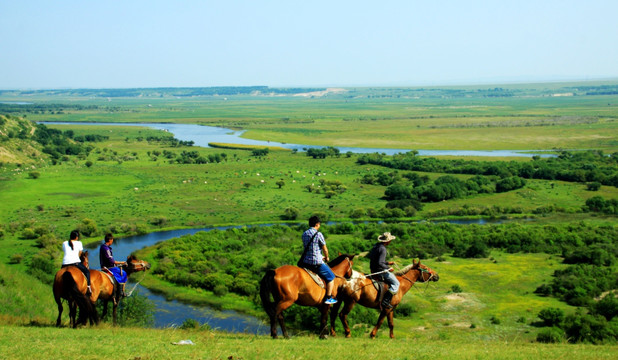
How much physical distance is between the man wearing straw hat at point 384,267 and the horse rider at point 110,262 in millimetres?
6169

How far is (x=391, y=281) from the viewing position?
13.2 m

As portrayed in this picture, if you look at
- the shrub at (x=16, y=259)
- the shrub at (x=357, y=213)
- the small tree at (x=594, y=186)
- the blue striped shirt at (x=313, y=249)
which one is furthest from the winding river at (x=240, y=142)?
the blue striped shirt at (x=313, y=249)

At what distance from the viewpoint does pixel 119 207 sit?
57.6 metres

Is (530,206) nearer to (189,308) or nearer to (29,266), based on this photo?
(189,308)

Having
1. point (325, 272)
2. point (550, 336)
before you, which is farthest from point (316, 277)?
point (550, 336)

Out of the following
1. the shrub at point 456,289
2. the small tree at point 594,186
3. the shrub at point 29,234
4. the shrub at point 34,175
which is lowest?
the small tree at point 594,186

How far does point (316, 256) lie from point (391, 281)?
2284 millimetres

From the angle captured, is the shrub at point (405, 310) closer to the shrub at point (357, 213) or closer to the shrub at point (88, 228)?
the shrub at point (357, 213)

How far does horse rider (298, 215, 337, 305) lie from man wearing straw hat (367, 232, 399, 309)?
1.25m

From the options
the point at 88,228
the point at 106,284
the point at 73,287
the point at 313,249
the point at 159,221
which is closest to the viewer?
the point at 313,249

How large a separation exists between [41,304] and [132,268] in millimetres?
8727

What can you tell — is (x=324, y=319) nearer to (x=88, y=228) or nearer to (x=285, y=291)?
(x=285, y=291)

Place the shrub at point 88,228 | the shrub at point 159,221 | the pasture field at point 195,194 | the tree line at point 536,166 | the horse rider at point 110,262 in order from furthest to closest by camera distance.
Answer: the tree line at point 536,166
the pasture field at point 195,194
the shrub at point 159,221
the shrub at point 88,228
the horse rider at point 110,262

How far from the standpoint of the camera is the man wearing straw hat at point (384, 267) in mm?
12750
